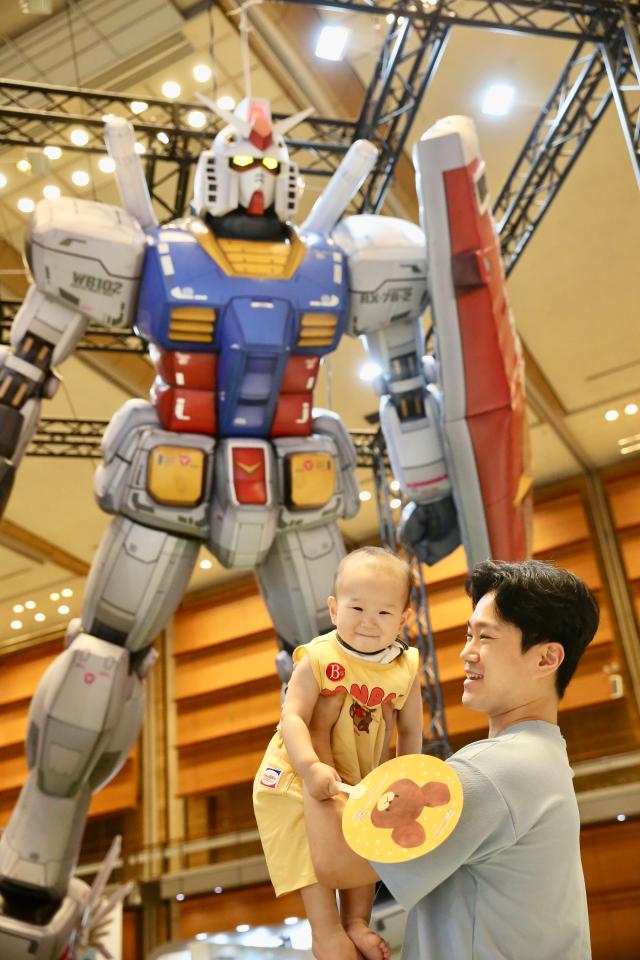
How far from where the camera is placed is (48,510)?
10.1m

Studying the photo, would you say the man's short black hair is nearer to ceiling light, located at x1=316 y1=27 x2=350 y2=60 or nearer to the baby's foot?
the baby's foot

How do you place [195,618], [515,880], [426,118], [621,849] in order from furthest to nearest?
[195,618] < [621,849] < [426,118] < [515,880]

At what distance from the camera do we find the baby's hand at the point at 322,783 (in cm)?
119

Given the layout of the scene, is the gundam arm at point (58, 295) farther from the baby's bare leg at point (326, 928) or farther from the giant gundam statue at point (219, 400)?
the baby's bare leg at point (326, 928)

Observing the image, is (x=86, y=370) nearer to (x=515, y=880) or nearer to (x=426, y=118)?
(x=426, y=118)

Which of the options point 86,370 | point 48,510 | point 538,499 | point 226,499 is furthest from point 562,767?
point 538,499

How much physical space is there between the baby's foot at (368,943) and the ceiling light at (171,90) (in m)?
5.77

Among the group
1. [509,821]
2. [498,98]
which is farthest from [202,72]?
[509,821]

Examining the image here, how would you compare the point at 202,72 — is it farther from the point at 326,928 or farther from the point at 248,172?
the point at 326,928

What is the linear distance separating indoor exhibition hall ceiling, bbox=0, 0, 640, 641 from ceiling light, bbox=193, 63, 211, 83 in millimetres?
28

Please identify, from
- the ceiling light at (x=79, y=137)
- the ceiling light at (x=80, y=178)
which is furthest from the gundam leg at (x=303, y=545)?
the ceiling light at (x=80, y=178)

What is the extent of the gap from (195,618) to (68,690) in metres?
9.05

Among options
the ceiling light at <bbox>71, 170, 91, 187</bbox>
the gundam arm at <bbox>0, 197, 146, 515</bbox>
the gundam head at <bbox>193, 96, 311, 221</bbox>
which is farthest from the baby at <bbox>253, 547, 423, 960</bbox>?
the ceiling light at <bbox>71, 170, 91, 187</bbox>

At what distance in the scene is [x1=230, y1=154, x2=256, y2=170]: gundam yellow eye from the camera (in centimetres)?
335
